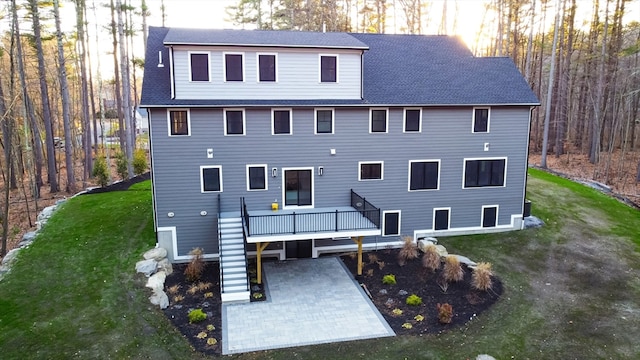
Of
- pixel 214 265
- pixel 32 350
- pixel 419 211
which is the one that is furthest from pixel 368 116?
pixel 32 350

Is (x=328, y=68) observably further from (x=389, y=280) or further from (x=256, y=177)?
(x=389, y=280)

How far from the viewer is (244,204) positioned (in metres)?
16.1

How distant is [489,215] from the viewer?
18766mm

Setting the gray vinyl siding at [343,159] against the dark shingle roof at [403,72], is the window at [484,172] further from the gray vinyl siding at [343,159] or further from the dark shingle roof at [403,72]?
the dark shingle roof at [403,72]

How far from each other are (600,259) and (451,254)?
5.99 m

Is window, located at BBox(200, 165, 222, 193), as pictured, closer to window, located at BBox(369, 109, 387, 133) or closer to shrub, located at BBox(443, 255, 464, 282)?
window, located at BBox(369, 109, 387, 133)

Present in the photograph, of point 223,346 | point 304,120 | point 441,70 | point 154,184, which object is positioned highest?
point 441,70

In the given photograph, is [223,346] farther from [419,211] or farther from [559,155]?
[559,155]

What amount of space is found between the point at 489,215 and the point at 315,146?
897 centimetres

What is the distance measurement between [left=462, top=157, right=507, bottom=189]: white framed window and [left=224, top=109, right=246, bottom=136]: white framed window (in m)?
9.97

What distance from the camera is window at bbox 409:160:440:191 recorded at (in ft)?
58.0

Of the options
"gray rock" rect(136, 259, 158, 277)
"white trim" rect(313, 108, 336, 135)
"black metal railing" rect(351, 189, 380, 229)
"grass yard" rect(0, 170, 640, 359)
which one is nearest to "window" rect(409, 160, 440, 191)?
"black metal railing" rect(351, 189, 380, 229)

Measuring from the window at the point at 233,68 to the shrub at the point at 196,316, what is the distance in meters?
8.81

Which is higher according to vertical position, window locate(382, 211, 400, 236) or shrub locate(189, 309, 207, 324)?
window locate(382, 211, 400, 236)
